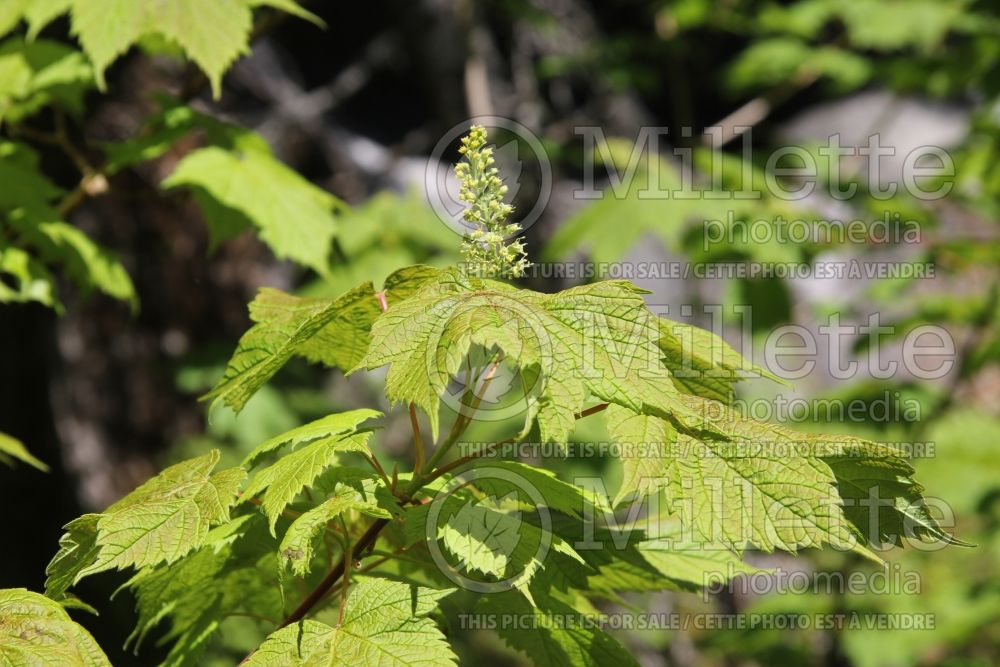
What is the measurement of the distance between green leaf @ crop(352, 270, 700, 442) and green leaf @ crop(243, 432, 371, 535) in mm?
75

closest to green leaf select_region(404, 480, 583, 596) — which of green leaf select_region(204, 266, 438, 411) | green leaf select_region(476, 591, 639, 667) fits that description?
green leaf select_region(476, 591, 639, 667)

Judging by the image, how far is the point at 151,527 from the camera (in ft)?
2.84

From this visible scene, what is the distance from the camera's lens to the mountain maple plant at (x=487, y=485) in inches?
32.4

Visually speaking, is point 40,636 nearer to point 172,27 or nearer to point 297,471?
point 297,471

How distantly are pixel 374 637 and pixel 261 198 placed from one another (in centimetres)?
109

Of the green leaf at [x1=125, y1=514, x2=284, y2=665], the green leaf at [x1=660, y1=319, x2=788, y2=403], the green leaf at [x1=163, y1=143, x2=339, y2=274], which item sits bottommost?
the green leaf at [x1=125, y1=514, x2=284, y2=665]

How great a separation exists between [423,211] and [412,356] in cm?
235

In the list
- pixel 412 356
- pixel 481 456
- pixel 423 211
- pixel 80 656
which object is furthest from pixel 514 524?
pixel 423 211

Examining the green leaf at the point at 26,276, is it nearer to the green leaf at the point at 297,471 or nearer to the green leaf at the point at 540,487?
the green leaf at the point at 297,471

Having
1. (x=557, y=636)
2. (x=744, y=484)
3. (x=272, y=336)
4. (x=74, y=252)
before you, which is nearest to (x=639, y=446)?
(x=744, y=484)

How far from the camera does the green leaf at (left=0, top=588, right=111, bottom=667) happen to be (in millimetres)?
821

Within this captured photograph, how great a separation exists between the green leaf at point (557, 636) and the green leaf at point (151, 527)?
330 mm

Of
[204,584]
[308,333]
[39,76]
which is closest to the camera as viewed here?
[308,333]

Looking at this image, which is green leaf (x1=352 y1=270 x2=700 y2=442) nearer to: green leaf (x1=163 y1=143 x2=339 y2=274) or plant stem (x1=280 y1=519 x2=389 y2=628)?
plant stem (x1=280 y1=519 x2=389 y2=628)
